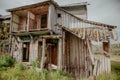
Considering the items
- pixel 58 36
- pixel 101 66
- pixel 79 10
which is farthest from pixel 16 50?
pixel 101 66

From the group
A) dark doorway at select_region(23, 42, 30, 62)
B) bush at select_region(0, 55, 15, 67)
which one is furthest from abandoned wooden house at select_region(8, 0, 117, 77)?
bush at select_region(0, 55, 15, 67)

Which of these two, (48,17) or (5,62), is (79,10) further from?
(5,62)

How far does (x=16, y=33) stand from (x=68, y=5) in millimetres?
6471

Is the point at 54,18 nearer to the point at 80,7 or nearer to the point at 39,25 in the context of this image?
the point at 39,25

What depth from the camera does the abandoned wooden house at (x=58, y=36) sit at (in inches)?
402

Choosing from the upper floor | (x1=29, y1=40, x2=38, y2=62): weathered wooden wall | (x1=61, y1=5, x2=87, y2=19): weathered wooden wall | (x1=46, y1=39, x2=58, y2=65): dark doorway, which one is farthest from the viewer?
(x1=61, y1=5, x2=87, y2=19): weathered wooden wall

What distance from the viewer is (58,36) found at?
1051 centimetres

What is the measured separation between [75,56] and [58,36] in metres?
2.79

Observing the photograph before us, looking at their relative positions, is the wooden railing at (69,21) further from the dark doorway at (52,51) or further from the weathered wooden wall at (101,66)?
the weathered wooden wall at (101,66)

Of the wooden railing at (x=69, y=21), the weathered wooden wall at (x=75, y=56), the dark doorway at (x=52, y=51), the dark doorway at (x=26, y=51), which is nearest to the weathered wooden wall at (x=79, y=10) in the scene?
the wooden railing at (x=69, y=21)

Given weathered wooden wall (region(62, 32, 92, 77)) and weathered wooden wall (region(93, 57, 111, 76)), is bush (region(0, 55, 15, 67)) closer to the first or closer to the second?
weathered wooden wall (region(62, 32, 92, 77))

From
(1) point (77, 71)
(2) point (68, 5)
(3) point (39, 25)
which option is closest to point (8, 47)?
(3) point (39, 25)

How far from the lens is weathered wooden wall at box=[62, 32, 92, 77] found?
1179 centimetres

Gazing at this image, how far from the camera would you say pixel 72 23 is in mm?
13883
